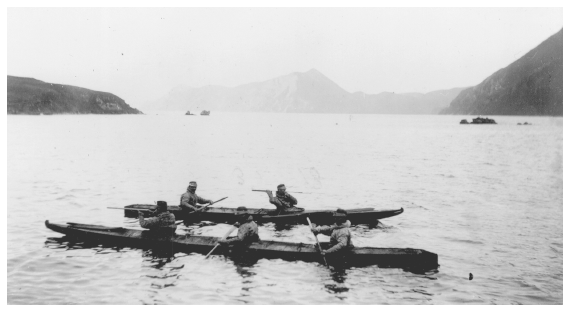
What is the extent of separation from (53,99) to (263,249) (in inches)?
4603

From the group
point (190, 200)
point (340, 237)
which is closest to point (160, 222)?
point (190, 200)

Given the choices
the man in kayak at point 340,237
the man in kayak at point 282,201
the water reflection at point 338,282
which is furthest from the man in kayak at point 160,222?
the water reflection at point 338,282

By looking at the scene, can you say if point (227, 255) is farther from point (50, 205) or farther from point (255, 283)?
point (50, 205)

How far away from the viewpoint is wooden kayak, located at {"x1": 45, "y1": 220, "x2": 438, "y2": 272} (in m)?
13.1

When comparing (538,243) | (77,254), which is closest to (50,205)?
(77,254)

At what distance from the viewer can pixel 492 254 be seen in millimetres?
16422

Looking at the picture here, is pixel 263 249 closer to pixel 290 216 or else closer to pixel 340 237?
pixel 340 237

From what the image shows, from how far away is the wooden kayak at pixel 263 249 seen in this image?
42.9 ft

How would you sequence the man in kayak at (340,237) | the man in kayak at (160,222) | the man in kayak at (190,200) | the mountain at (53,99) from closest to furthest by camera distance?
the man in kayak at (340,237), the man in kayak at (160,222), the man in kayak at (190,200), the mountain at (53,99)

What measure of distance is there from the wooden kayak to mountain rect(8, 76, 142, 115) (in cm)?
7221

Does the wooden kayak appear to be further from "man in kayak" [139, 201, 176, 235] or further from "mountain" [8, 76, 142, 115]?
"mountain" [8, 76, 142, 115]

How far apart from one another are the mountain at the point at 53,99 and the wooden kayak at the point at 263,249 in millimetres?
72215

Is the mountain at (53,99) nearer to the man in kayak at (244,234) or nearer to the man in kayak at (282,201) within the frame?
the man in kayak at (282,201)

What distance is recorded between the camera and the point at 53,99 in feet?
370
